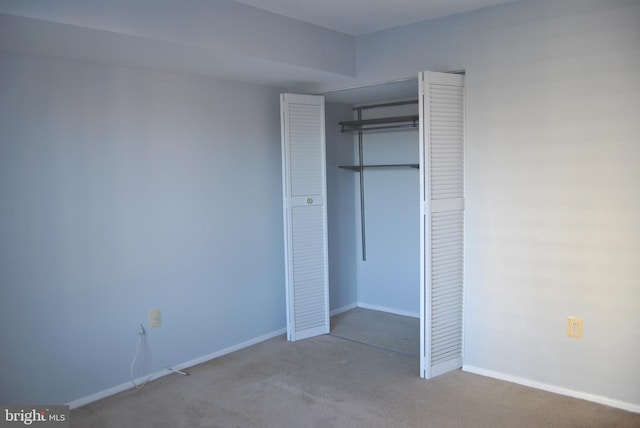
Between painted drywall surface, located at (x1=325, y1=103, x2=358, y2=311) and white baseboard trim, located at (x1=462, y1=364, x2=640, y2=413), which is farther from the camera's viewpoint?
painted drywall surface, located at (x1=325, y1=103, x2=358, y2=311)

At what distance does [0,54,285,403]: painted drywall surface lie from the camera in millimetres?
2838

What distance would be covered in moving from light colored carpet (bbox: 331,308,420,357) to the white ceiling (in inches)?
94.9

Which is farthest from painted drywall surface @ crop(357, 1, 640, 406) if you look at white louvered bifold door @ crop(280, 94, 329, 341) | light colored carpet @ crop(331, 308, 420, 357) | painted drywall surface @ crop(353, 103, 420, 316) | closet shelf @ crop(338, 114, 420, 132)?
painted drywall surface @ crop(353, 103, 420, 316)

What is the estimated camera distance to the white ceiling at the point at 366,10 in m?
3.10

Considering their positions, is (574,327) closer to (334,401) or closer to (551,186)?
(551,186)

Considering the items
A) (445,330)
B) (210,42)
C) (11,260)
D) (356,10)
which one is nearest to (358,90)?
(356,10)

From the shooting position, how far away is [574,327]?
9.95ft

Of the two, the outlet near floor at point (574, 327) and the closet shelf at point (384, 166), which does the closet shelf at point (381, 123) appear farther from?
the outlet near floor at point (574, 327)

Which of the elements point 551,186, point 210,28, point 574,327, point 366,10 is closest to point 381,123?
point 366,10

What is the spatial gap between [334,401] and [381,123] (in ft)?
8.33

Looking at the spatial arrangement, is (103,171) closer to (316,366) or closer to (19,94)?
(19,94)

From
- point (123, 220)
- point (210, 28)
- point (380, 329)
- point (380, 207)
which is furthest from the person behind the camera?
point (380, 207)

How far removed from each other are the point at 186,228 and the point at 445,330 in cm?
193

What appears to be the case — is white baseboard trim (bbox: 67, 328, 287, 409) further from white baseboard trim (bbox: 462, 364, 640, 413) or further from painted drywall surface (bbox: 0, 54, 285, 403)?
white baseboard trim (bbox: 462, 364, 640, 413)
